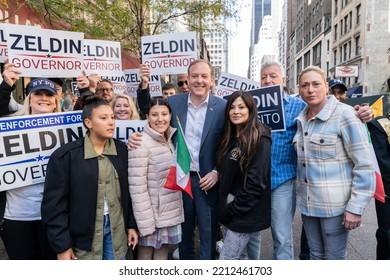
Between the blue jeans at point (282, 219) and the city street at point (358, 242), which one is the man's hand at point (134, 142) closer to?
the blue jeans at point (282, 219)

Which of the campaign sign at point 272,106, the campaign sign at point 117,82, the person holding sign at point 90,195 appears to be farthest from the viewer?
the campaign sign at point 117,82

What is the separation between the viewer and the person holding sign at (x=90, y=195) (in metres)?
2.65

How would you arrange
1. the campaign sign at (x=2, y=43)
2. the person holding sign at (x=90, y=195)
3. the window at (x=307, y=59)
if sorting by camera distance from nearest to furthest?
the person holding sign at (x=90, y=195), the campaign sign at (x=2, y=43), the window at (x=307, y=59)

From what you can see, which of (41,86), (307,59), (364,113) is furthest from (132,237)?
(307,59)

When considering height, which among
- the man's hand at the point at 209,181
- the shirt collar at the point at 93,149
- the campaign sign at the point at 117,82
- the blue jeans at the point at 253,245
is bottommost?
the blue jeans at the point at 253,245

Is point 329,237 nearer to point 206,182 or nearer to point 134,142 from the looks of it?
point 206,182

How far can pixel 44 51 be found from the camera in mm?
3938

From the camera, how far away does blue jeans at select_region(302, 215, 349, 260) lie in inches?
115

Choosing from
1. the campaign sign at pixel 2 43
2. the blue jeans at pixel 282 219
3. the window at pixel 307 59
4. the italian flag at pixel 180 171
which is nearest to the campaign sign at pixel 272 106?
the blue jeans at pixel 282 219

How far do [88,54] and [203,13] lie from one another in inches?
355

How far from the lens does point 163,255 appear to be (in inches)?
137

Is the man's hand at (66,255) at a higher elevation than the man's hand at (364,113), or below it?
below

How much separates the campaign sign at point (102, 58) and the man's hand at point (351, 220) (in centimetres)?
424

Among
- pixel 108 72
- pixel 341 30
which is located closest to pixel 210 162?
pixel 108 72
